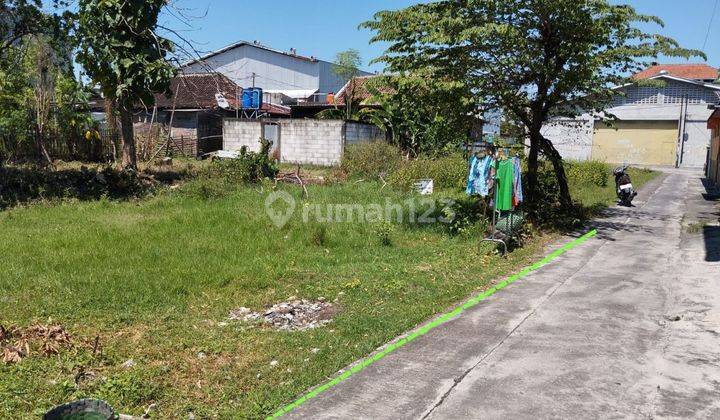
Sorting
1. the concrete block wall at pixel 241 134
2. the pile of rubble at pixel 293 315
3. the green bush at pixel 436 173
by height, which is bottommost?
the pile of rubble at pixel 293 315

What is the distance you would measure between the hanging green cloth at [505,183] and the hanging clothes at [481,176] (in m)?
0.16

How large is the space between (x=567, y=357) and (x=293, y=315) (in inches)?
109

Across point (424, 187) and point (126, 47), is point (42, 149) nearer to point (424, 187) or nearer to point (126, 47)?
point (126, 47)

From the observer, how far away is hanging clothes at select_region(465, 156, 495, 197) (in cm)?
856

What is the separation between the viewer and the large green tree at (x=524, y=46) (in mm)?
8859

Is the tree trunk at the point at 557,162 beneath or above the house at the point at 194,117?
beneath

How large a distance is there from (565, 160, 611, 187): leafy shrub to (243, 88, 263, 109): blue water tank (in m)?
14.2

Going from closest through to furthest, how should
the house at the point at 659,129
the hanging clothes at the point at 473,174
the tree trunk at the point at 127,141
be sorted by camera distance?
1. the hanging clothes at the point at 473,174
2. the tree trunk at the point at 127,141
3. the house at the point at 659,129

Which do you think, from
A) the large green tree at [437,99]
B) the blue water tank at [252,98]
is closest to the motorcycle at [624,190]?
the large green tree at [437,99]

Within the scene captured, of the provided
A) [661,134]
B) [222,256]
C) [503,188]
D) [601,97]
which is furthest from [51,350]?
[661,134]

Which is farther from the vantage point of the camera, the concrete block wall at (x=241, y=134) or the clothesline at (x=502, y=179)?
the concrete block wall at (x=241, y=134)

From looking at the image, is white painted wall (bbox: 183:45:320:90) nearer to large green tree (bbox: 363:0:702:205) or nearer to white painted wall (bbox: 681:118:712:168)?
white painted wall (bbox: 681:118:712:168)

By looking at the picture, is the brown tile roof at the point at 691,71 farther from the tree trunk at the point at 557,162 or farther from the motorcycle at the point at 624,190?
the tree trunk at the point at 557,162

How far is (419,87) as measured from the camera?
31.4 ft
